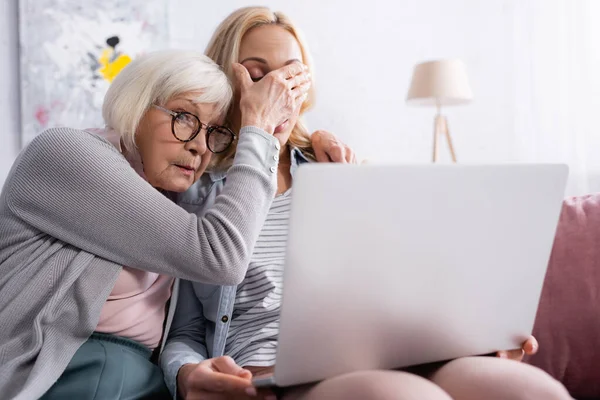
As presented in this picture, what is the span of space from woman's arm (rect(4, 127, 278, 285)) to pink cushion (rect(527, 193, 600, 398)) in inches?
27.8

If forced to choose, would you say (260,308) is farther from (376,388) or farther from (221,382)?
(376,388)

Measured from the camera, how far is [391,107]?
3.55m

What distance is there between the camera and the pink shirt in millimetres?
1151

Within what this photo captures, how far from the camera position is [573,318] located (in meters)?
1.37

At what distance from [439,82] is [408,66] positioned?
0.52 meters

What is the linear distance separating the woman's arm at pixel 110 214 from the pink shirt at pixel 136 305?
4.2 inches

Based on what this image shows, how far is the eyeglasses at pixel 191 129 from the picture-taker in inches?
49.5

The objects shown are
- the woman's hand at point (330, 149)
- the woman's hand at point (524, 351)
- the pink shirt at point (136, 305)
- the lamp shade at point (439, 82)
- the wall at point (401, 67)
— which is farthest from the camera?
the wall at point (401, 67)

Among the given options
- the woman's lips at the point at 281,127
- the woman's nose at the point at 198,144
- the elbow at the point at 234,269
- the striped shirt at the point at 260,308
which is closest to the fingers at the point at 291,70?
the woman's lips at the point at 281,127

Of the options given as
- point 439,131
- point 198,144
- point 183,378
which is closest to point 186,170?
point 198,144

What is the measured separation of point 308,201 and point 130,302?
0.58 metres

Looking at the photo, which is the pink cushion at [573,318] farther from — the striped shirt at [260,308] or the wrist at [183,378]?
the wrist at [183,378]

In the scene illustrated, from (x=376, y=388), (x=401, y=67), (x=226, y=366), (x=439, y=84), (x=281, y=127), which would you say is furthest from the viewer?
(x=401, y=67)

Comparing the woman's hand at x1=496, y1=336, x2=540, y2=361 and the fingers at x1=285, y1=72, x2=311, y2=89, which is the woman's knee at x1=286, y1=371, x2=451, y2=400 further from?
the fingers at x1=285, y1=72, x2=311, y2=89
